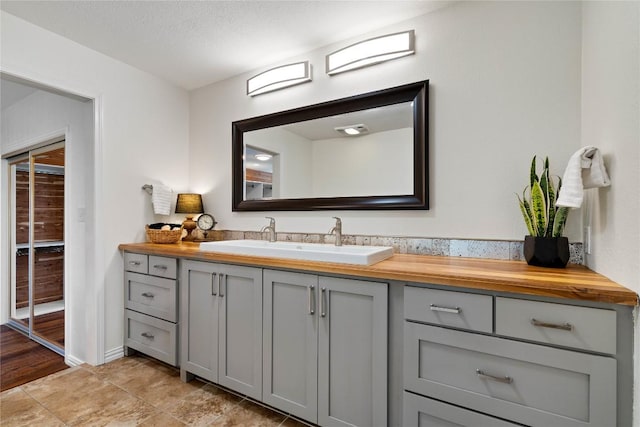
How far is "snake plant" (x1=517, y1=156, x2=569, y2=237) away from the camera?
1.44 meters

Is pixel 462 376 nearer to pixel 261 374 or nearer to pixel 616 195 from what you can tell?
pixel 616 195

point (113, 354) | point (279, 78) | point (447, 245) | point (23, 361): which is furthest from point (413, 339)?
point (23, 361)

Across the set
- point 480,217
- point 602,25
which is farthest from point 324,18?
point 480,217

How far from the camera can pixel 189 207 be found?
9.09ft

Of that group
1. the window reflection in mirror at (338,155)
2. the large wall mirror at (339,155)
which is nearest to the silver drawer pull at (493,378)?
the large wall mirror at (339,155)

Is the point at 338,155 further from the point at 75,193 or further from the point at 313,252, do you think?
the point at 75,193

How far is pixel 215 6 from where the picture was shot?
72.3 inches

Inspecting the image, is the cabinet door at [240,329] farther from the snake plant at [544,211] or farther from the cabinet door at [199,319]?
the snake plant at [544,211]

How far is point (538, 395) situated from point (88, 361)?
296 cm

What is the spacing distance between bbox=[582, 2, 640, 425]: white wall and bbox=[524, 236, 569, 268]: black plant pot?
105 millimetres

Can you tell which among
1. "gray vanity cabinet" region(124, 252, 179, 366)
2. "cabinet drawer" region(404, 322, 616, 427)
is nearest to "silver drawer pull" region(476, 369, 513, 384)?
"cabinet drawer" region(404, 322, 616, 427)

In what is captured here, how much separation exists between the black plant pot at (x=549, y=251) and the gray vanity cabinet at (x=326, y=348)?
744 mm

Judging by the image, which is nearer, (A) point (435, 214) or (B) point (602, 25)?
(B) point (602, 25)

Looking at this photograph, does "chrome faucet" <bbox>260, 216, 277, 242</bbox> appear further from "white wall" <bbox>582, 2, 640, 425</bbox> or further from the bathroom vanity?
"white wall" <bbox>582, 2, 640, 425</bbox>
